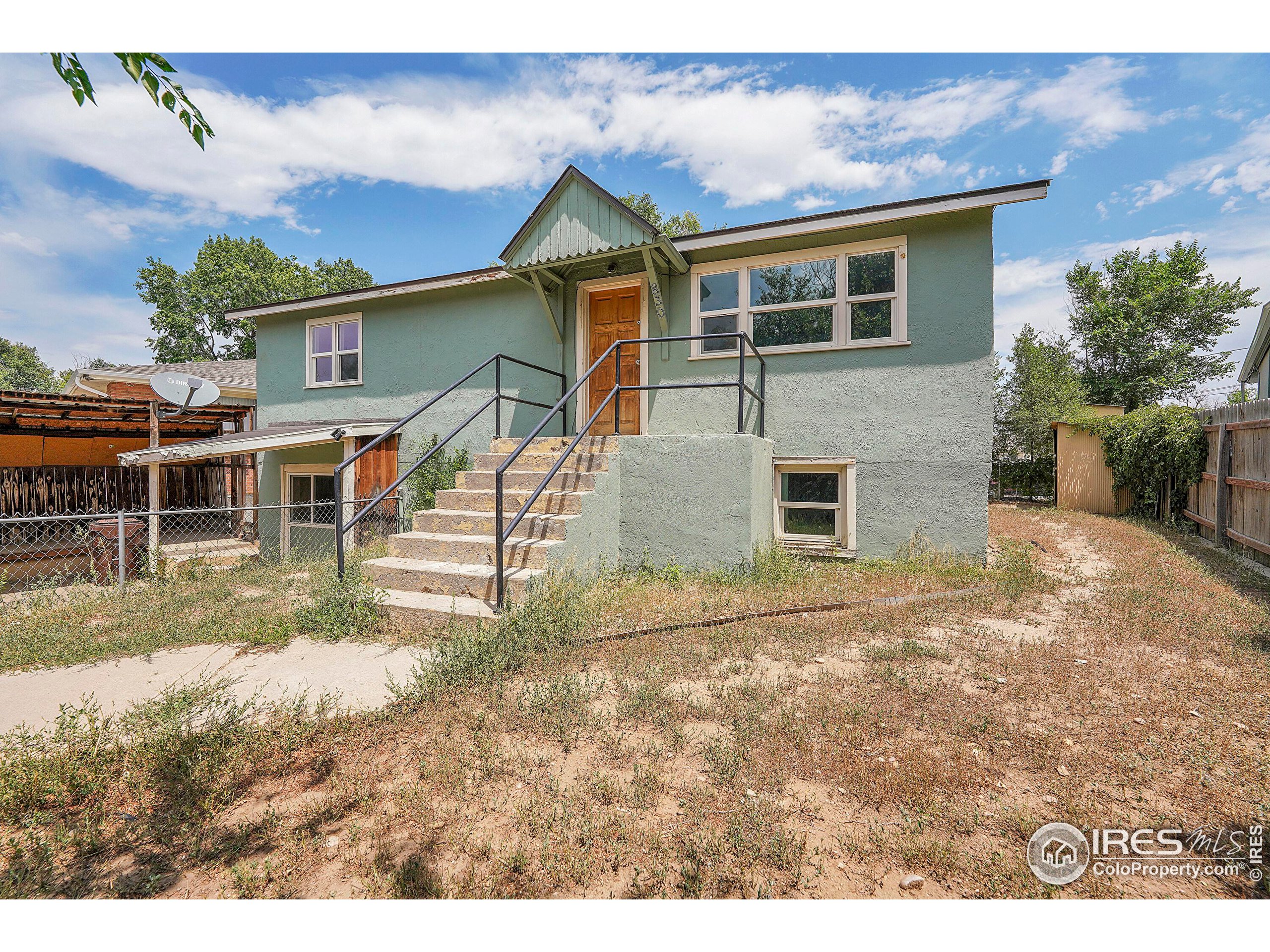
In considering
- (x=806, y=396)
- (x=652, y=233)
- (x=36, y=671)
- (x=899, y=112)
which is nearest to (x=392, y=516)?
(x=36, y=671)

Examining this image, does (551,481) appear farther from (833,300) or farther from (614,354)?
(833,300)

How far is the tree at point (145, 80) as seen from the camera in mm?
1997

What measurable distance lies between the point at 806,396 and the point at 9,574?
529 inches

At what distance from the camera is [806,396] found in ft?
23.6

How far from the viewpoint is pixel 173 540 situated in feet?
38.8

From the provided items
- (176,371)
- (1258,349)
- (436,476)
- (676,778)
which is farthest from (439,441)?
(1258,349)

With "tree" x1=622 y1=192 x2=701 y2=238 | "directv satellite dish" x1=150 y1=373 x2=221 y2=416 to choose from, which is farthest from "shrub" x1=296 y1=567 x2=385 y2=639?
"tree" x1=622 y1=192 x2=701 y2=238

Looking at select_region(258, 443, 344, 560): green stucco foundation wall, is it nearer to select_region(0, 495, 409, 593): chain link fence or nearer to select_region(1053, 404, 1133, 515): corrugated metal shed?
Answer: select_region(0, 495, 409, 593): chain link fence

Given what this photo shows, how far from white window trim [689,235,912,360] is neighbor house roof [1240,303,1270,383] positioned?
14.8m

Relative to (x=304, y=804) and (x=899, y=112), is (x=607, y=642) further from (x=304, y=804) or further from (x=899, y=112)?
(x=899, y=112)

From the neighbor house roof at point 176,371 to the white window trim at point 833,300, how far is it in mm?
14630

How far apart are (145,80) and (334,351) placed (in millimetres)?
9178

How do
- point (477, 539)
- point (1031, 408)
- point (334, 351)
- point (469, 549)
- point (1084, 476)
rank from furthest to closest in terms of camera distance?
1. point (1031, 408)
2. point (1084, 476)
3. point (334, 351)
4. point (477, 539)
5. point (469, 549)

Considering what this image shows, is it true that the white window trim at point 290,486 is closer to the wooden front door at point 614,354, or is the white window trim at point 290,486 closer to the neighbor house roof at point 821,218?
the neighbor house roof at point 821,218
